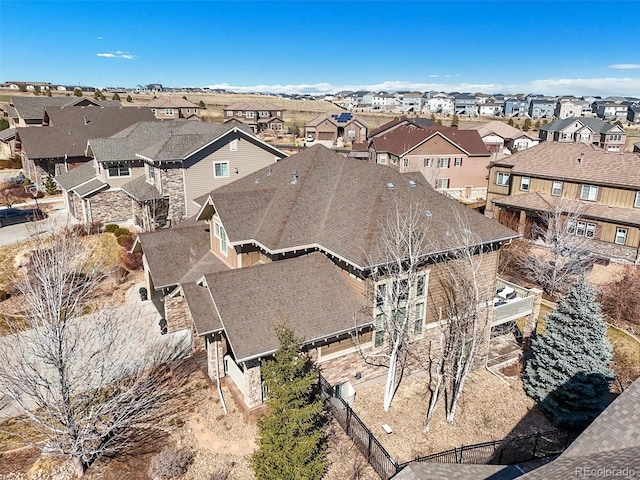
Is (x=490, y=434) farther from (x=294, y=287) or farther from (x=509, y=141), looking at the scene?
(x=509, y=141)

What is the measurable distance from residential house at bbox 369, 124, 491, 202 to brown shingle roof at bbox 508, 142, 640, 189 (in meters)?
11.5

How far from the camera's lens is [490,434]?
15.2 metres

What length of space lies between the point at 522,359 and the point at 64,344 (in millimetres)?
19276

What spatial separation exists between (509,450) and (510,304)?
721 centimetres

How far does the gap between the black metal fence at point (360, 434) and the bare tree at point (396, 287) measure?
1847 millimetres

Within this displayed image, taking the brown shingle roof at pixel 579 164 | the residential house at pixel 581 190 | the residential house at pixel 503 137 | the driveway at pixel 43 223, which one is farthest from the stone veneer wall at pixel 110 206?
the residential house at pixel 503 137

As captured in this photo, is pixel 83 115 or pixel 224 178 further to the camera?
pixel 83 115

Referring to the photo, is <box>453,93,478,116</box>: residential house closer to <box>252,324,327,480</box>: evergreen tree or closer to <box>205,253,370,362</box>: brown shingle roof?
<box>205,253,370,362</box>: brown shingle roof

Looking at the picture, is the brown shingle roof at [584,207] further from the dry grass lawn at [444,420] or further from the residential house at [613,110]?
the residential house at [613,110]

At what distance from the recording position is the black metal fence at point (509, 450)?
13.4 m

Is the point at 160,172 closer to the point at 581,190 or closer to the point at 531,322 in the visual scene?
the point at 531,322

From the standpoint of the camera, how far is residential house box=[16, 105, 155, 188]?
4334cm

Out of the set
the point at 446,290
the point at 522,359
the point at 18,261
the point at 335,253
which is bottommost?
the point at 522,359

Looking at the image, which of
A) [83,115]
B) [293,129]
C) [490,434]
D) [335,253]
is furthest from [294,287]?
[293,129]
